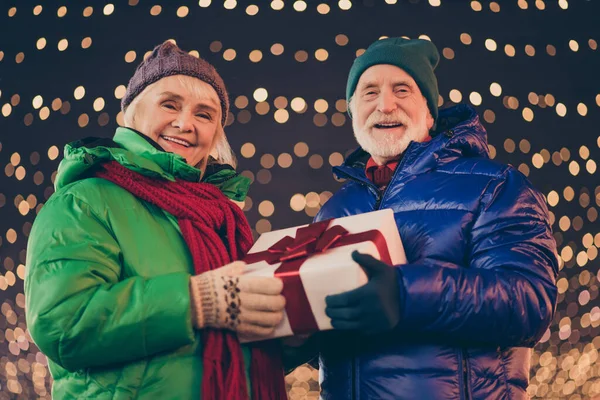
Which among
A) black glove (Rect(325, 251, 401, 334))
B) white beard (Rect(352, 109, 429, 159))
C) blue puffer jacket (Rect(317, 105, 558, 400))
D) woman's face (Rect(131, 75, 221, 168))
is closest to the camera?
black glove (Rect(325, 251, 401, 334))

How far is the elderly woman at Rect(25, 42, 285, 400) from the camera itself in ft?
4.25

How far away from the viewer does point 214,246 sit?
1.52 m

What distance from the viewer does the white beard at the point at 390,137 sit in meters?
1.76

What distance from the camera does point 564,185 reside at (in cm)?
197

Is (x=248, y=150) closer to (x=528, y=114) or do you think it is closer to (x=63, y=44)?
(x=63, y=44)

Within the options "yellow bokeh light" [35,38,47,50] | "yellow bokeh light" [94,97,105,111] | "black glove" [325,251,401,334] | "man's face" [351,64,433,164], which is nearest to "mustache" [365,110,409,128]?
"man's face" [351,64,433,164]

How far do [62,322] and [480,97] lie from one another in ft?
4.41

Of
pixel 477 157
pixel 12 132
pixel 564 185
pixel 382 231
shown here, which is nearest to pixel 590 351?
pixel 564 185

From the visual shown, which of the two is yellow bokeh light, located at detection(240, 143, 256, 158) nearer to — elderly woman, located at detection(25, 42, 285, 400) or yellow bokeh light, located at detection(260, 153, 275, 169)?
yellow bokeh light, located at detection(260, 153, 275, 169)

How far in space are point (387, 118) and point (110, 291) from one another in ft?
2.94

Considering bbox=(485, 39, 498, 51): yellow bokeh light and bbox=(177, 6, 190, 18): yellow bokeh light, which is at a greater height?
bbox=(177, 6, 190, 18): yellow bokeh light

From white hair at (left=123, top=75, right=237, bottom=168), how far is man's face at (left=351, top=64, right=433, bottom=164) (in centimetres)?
38

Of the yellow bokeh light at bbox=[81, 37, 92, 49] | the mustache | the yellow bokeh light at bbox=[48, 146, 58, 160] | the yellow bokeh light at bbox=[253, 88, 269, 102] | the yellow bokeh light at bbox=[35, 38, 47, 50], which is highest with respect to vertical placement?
the yellow bokeh light at bbox=[35, 38, 47, 50]

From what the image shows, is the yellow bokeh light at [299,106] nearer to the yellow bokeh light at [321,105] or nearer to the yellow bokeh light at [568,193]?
the yellow bokeh light at [321,105]
